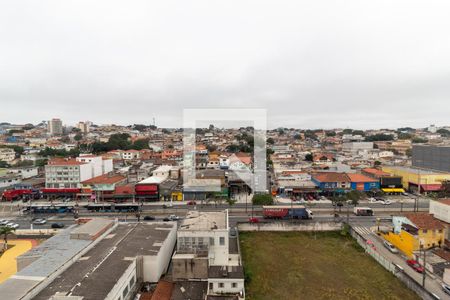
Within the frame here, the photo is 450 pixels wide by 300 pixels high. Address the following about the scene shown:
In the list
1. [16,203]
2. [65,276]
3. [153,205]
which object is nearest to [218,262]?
[65,276]

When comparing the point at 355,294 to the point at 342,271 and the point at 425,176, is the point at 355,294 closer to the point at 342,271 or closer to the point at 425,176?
the point at 342,271

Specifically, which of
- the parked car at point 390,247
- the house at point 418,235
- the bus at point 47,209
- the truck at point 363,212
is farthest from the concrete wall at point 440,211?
the bus at point 47,209

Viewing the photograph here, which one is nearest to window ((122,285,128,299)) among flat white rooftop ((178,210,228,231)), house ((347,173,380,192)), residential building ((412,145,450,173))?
flat white rooftop ((178,210,228,231))

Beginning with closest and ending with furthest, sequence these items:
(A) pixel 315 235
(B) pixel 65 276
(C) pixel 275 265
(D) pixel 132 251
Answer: (B) pixel 65 276 < (D) pixel 132 251 < (C) pixel 275 265 < (A) pixel 315 235

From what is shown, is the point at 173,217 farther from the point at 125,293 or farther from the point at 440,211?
the point at 440,211

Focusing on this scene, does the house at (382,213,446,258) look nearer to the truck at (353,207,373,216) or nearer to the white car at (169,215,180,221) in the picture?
the truck at (353,207,373,216)

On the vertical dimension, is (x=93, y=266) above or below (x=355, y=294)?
above

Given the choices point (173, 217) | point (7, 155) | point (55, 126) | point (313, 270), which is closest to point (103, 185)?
point (173, 217)
